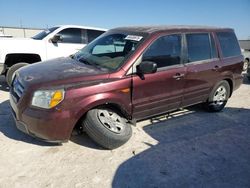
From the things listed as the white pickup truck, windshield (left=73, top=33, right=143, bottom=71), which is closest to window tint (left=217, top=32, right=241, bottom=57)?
windshield (left=73, top=33, right=143, bottom=71)

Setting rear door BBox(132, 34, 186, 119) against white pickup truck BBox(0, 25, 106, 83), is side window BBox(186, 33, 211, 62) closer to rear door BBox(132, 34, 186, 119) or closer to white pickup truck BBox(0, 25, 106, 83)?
rear door BBox(132, 34, 186, 119)

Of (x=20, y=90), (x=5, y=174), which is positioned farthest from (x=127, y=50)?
(x=5, y=174)

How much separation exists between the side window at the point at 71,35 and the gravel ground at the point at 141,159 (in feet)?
11.2

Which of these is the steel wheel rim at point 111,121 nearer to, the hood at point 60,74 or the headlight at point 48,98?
the hood at point 60,74

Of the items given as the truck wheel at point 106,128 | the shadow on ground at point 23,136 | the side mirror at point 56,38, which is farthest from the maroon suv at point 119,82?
the side mirror at point 56,38

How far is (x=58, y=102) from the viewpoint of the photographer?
10.3 feet

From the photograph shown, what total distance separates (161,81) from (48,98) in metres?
1.82

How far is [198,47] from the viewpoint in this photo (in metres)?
4.66

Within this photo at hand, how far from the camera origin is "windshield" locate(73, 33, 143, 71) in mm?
3877

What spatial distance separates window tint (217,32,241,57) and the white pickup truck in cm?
405

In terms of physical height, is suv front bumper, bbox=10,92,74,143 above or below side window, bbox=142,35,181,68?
below

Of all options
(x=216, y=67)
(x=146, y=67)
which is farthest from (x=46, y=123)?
(x=216, y=67)

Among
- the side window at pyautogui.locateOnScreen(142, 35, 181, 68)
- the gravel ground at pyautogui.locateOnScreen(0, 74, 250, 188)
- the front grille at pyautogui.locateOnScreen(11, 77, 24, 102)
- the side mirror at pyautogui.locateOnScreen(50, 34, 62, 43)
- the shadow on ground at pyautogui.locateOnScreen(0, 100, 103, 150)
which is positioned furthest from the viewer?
the side mirror at pyautogui.locateOnScreen(50, 34, 62, 43)

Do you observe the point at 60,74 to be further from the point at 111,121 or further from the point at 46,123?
the point at 111,121
